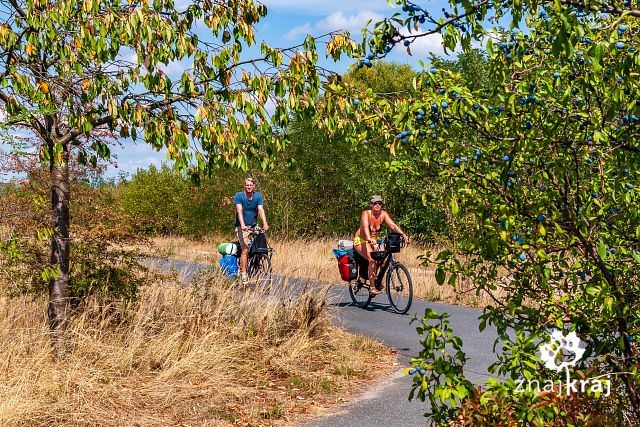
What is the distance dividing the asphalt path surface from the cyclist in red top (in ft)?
2.23

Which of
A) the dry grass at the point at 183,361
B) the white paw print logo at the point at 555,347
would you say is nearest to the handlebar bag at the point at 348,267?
the dry grass at the point at 183,361

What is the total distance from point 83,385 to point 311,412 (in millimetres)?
1863

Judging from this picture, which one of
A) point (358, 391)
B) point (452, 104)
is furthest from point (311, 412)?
point (452, 104)

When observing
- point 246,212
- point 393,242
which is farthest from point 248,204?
point 393,242

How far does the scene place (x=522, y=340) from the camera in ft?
10.8

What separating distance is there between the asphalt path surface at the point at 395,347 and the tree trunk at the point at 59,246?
239cm

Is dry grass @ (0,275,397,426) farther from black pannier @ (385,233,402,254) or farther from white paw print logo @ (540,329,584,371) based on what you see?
white paw print logo @ (540,329,584,371)

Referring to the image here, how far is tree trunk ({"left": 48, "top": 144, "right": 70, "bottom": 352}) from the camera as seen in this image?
21.6 feet

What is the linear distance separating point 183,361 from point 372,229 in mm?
4772

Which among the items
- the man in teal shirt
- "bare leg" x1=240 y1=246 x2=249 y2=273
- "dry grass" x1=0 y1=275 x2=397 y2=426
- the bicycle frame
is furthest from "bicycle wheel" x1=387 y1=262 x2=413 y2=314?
"bare leg" x1=240 y1=246 x2=249 y2=273

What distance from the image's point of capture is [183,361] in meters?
6.37

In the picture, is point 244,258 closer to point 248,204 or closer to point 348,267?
point 248,204

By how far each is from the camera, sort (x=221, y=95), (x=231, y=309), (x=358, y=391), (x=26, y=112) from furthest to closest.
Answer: (x=231, y=309) < (x=358, y=391) < (x=221, y=95) < (x=26, y=112)

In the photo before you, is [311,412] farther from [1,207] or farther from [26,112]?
[1,207]
